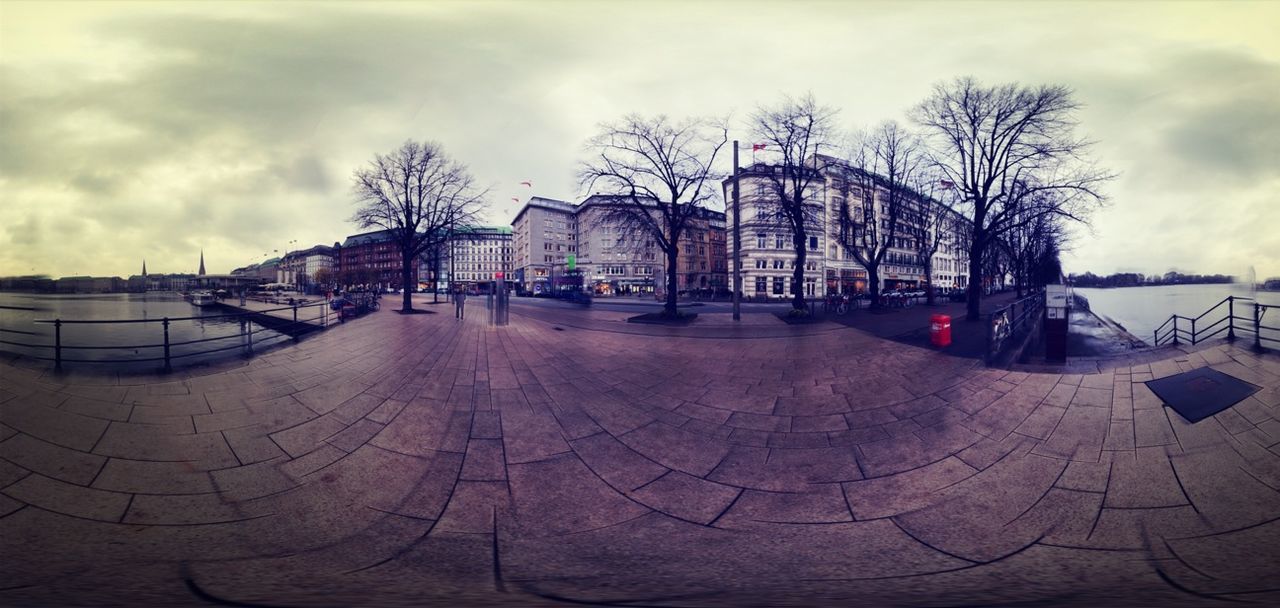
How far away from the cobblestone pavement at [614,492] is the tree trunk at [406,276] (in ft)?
6.73

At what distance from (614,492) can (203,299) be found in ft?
23.0

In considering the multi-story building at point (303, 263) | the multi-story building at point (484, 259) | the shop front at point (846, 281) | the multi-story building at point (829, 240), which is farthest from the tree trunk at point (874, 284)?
the multi-story building at point (303, 263)

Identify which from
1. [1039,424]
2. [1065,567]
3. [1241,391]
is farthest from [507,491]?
[1241,391]

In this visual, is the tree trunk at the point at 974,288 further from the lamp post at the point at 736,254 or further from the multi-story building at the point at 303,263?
the multi-story building at the point at 303,263

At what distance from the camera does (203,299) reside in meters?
5.32

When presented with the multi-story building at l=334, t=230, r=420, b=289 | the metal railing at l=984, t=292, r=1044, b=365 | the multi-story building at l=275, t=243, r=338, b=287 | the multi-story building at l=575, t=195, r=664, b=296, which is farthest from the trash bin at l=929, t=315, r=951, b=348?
the multi-story building at l=575, t=195, r=664, b=296

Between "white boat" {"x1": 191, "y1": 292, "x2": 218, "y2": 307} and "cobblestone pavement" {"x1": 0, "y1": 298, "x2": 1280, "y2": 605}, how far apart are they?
1825mm

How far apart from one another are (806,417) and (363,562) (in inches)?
143

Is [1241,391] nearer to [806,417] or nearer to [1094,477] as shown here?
[1094,477]

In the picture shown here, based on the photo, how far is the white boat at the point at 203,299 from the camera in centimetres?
477

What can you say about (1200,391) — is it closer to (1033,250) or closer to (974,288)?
(974,288)

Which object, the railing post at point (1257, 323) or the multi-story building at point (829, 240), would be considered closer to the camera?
the railing post at point (1257, 323)

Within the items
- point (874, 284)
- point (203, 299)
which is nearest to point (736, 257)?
point (203, 299)

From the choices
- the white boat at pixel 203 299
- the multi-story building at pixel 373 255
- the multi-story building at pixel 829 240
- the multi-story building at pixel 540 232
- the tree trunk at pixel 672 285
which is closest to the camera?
the white boat at pixel 203 299
